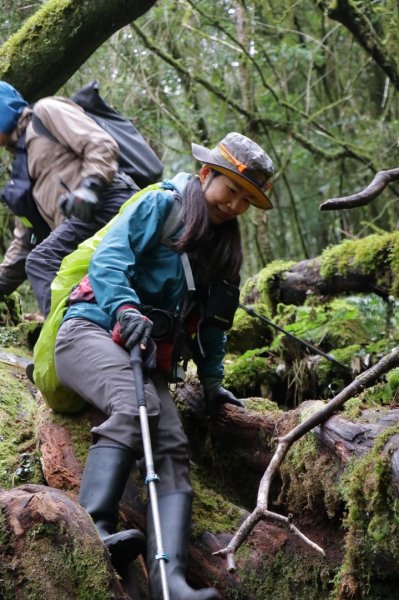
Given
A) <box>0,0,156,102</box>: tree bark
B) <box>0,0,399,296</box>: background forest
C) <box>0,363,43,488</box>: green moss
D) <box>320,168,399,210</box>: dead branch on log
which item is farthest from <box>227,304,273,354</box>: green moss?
<box>320,168,399,210</box>: dead branch on log

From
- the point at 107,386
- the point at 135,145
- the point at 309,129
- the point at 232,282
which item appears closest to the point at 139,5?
the point at 135,145

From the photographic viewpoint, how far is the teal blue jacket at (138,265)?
451 cm

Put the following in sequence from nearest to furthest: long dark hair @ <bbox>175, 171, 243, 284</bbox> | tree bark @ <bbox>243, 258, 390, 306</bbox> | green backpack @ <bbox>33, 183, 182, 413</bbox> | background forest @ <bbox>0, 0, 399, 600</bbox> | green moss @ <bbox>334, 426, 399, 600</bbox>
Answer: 1. green moss @ <bbox>334, 426, 399, 600</bbox>
2. background forest @ <bbox>0, 0, 399, 600</bbox>
3. long dark hair @ <bbox>175, 171, 243, 284</bbox>
4. green backpack @ <bbox>33, 183, 182, 413</bbox>
5. tree bark @ <bbox>243, 258, 390, 306</bbox>

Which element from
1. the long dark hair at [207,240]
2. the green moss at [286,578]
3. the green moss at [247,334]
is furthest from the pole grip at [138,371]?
the green moss at [247,334]

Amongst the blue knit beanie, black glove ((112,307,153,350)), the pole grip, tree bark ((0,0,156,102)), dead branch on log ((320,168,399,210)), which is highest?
tree bark ((0,0,156,102))

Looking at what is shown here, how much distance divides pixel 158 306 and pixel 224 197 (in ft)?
2.58

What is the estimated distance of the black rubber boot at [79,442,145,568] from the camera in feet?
12.5

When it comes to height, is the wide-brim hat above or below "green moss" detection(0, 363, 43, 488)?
above

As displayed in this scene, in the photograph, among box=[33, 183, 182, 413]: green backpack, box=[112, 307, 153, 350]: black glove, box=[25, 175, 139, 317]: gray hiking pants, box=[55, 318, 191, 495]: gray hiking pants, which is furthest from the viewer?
box=[25, 175, 139, 317]: gray hiking pants

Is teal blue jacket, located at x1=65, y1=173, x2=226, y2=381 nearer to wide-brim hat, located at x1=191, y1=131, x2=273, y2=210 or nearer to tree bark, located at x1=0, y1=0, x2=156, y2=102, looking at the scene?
wide-brim hat, located at x1=191, y1=131, x2=273, y2=210

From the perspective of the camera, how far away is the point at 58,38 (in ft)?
21.7

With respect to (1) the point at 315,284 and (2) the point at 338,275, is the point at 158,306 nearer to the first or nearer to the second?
(2) the point at 338,275

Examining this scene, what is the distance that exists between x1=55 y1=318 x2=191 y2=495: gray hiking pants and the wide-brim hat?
1.21 m

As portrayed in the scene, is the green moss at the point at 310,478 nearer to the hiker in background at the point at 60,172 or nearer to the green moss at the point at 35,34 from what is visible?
the hiker in background at the point at 60,172
